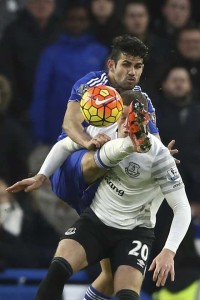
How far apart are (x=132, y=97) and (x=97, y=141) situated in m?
0.37

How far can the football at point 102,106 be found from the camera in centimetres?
858

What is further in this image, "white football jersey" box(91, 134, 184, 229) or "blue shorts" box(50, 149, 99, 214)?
"blue shorts" box(50, 149, 99, 214)

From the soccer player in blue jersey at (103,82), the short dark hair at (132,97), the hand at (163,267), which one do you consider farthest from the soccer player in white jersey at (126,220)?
the soccer player in blue jersey at (103,82)

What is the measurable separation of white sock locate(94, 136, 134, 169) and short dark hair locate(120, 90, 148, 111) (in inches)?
11.7

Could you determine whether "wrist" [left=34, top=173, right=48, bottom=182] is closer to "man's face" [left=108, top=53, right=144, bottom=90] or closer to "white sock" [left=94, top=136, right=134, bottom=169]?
"white sock" [left=94, top=136, right=134, bottom=169]

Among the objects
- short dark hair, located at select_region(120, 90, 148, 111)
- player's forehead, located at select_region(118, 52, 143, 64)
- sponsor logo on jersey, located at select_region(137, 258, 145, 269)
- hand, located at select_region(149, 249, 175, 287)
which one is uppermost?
player's forehead, located at select_region(118, 52, 143, 64)

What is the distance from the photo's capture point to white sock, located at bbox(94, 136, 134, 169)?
8328mm

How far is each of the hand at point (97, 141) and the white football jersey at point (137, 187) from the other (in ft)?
0.60

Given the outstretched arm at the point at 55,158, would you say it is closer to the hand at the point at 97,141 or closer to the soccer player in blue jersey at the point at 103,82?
the soccer player in blue jersey at the point at 103,82

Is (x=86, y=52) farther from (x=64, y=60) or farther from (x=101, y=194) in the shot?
(x=101, y=194)

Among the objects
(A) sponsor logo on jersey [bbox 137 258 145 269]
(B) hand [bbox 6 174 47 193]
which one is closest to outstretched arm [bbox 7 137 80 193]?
(B) hand [bbox 6 174 47 193]

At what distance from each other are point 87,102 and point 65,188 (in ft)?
2.50

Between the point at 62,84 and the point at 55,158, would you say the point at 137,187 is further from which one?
the point at 62,84

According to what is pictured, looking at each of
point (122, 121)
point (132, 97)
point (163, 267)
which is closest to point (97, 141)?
point (122, 121)
